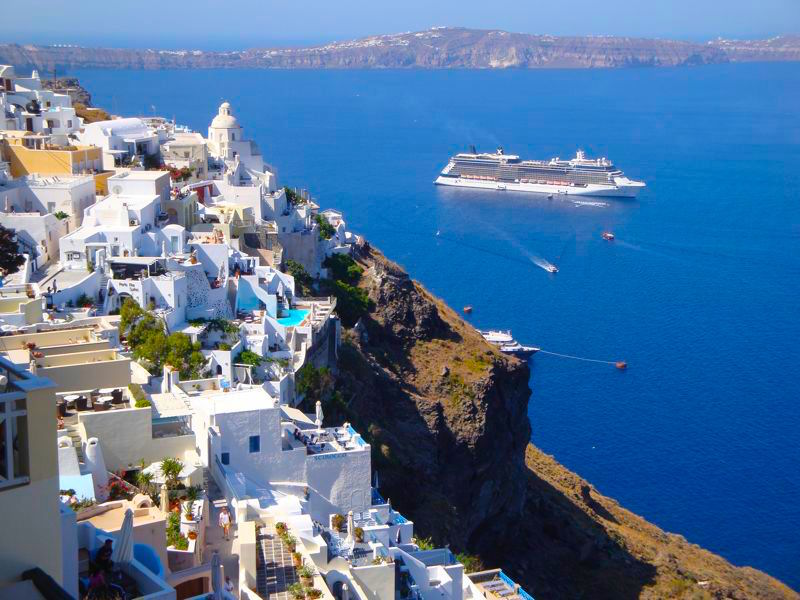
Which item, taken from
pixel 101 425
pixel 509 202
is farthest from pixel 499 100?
pixel 101 425

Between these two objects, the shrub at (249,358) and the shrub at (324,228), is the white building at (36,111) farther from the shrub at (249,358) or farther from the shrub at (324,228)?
the shrub at (249,358)

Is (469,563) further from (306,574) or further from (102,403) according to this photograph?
(306,574)

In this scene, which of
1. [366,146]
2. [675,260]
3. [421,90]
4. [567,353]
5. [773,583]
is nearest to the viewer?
[773,583]

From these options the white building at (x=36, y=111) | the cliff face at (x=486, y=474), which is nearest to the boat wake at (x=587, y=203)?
the cliff face at (x=486, y=474)

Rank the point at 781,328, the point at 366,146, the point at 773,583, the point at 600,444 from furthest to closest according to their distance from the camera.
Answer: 1. the point at 366,146
2. the point at 781,328
3. the point at 600,444
4. the point at 773,583

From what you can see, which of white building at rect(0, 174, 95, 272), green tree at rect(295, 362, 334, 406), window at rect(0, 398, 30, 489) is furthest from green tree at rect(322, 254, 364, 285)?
window at rect(0, 398, 30, 489)

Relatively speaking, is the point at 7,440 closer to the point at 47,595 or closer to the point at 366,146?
the point at 47,595

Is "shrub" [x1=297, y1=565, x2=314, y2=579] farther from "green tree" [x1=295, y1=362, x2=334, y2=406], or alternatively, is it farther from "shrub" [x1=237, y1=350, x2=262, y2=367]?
"green tree" [x1=295, y1=362, x2=334, y2=406]
